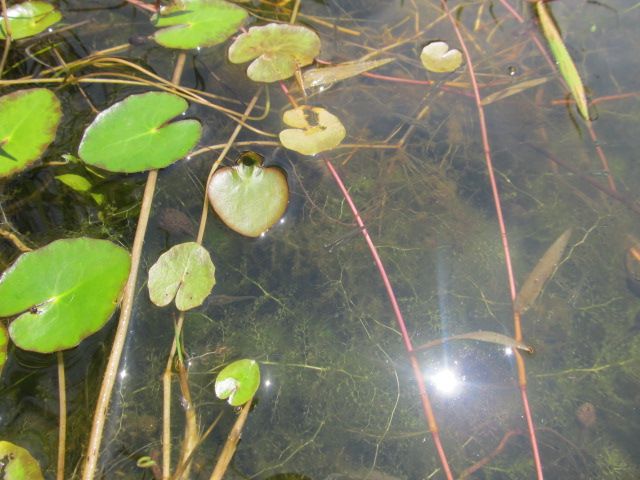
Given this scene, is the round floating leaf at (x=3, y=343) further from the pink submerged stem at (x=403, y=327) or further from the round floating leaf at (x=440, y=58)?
the round floating leaf at (x=440, y=58)

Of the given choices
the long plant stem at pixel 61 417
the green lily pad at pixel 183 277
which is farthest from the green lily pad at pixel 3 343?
the green lily pad at pixel 183 277

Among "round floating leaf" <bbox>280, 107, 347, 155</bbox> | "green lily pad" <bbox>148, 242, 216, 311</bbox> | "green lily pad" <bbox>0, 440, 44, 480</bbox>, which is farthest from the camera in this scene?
"round floating leaf" <bbox>280, 107, 347, 155</bbox>

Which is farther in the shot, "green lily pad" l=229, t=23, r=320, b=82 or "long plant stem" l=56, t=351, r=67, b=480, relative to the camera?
"green lily pad" l=229, t=23, r=320, b=82

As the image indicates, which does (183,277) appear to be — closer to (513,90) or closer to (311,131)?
(311,131)

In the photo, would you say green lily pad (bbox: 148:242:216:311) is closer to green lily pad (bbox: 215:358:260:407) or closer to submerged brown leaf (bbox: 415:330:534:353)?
A: green lily pad (bbox: 215:358:260:407)

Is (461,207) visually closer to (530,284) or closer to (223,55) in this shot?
(530,284)

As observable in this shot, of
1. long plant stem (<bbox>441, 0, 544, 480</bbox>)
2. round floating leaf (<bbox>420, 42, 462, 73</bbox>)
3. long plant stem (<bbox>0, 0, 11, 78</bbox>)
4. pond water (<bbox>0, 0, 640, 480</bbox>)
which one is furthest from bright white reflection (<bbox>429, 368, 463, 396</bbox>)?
long plant stem (<bbox>0, 0, 11, 78</bbox>)

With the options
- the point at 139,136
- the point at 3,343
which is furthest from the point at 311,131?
the point at 3,343

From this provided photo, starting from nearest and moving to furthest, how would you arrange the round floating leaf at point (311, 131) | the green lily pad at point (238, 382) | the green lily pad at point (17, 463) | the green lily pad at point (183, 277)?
the green lily pad at point (17, 463) < the green lily pad at point (238, 382) < the green lily pad at point (183, 277) < the round floating leaf at point (311, 131)
